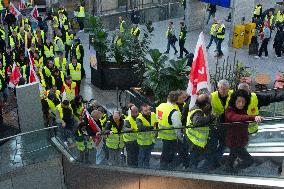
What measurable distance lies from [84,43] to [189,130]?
1380 cm

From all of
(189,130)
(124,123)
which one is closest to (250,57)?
(124,123)

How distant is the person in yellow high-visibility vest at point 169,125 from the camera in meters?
7.67

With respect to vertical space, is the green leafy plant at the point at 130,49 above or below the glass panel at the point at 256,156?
above

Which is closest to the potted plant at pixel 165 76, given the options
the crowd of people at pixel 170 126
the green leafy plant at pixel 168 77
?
the green leafy plant at pixel 168 77

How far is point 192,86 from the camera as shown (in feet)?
26.4

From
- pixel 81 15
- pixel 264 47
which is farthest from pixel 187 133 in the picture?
pixel 81 15

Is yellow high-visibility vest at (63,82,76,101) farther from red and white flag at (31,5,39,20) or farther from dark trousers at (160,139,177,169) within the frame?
red and white flag at (31,5,39,20)

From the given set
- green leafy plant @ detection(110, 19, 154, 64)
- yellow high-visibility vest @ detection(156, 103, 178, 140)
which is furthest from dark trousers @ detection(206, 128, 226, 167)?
green leafy plant @ detection(110, 19, 154, 64)

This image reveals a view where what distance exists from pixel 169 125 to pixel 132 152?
1.07 meters

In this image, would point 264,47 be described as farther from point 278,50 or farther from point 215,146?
point 215,146

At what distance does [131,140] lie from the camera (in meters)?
8.47

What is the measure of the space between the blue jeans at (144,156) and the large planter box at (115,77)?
6.95 meters

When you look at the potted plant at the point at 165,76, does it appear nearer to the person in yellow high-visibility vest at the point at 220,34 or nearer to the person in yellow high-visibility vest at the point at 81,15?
the person in yellow high-visibility vest at the point at 220,34

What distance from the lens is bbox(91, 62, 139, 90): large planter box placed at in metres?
15.2
